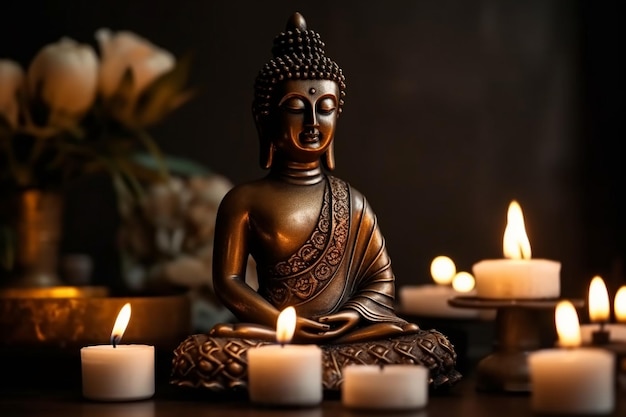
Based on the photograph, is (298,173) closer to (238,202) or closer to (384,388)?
(238,202)

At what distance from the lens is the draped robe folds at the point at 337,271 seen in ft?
3.78

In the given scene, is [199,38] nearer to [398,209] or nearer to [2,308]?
[398,209]

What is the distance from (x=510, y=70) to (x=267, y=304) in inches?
39.9

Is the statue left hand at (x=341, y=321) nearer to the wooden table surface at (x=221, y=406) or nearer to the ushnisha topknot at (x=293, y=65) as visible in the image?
the wooden table surface at (x=221, y=406)

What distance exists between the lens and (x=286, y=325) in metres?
1.03

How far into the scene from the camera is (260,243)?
45.9 inches

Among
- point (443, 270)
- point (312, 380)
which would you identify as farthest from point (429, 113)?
point (312, 380)

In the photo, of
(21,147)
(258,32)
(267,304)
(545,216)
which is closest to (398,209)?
(545,216)

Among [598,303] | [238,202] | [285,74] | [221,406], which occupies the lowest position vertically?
[221,406]

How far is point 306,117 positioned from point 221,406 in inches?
13.3

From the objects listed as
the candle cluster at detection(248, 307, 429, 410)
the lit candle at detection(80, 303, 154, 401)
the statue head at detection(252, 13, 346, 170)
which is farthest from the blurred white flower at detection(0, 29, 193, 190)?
the candle cluster at detection(248, 307, 429, 410)

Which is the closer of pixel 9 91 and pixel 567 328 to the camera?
pixel 567 328

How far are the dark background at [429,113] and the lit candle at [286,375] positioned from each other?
0.96 m

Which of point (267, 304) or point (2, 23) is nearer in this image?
point (267, 304)
